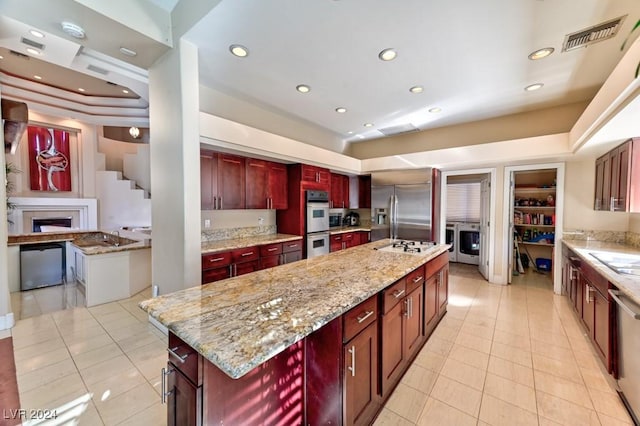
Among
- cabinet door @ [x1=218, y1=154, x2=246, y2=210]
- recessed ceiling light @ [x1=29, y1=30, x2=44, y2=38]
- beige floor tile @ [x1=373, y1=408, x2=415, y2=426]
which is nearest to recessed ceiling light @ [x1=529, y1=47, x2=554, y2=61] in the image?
beige floor tile @ [x1=373, y1=408, x2=415, y2=426]

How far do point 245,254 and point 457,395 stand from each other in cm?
263

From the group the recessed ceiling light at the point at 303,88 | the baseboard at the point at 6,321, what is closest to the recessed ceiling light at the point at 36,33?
the recessed ceiling light at the point at 303,88

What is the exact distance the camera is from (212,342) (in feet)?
2.93

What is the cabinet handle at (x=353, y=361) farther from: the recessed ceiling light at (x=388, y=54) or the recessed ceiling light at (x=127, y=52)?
the recessed ceiling light at (x=127, y=52)

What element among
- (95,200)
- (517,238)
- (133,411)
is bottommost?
(133,411)

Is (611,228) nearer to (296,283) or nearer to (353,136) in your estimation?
(353,136)

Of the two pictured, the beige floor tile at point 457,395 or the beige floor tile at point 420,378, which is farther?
the beige floor tile at point 420,378

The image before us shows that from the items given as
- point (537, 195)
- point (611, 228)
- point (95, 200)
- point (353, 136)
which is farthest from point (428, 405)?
point (95, 200)

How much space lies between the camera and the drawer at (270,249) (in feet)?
11.7

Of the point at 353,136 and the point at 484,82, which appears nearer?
the point at 484,82

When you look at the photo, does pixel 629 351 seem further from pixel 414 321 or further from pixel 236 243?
pixel 236 243

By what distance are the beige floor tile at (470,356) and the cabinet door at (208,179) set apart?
10.6 ft

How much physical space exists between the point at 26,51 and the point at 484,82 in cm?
563

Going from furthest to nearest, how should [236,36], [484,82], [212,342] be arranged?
[484,82] → [236,36] → [212,342]
